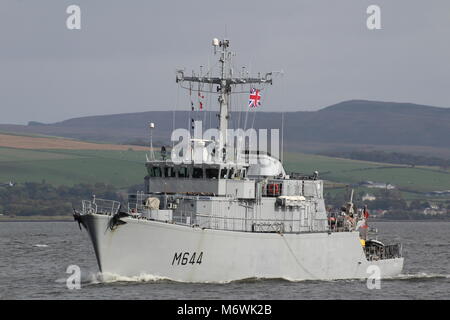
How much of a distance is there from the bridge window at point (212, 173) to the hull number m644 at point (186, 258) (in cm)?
443

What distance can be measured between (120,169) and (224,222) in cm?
10638

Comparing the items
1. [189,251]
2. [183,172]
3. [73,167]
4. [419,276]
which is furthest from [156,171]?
[73,167]

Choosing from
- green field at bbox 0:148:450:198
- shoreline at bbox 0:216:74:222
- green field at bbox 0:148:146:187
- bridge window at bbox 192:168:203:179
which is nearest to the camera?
bridge window at bbox 192:168:203:179

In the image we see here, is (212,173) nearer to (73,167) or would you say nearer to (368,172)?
(73,167)

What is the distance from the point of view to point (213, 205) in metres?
41.3

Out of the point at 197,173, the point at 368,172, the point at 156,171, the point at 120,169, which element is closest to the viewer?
the point at 197,173

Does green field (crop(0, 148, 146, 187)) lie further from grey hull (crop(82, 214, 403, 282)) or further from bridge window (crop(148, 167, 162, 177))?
grey hull (crop(82, 214, 403, 282))

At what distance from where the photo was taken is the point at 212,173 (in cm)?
4253

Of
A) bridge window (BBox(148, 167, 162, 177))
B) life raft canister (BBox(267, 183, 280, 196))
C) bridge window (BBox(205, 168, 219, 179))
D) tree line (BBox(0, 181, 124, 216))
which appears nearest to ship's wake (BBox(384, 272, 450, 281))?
life raft canister (BBox(267, 183, 280, 196))

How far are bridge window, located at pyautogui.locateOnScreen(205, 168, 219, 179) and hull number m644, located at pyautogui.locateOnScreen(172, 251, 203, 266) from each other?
14.5 feet

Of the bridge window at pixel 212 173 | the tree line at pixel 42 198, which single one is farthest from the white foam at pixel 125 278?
the tree line at pixel 42 198

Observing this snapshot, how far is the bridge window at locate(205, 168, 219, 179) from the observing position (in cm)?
4241

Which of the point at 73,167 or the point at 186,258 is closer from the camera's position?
the point at 186,258
